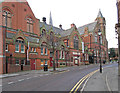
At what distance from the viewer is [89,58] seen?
2056 inches

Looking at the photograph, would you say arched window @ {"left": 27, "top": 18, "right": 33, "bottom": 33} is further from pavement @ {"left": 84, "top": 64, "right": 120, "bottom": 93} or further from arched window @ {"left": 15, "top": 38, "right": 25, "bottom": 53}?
pavement @ {"left": 84, "top": 64, "right": 120, "bottom": 93}

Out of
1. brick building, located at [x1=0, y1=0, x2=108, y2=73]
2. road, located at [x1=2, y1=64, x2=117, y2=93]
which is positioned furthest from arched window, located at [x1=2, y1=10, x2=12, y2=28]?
road, located at [x1=2, y1=64, x2=117, y2=93]

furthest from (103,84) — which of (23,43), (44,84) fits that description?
(23,43)

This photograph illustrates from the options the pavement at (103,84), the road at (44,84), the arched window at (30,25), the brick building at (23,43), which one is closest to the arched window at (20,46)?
the brick building at (23,43)

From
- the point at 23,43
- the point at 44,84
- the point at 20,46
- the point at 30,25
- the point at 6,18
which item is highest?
the point at 6,18

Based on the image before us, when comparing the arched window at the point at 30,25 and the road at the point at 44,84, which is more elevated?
the arched window at the point at 30,25

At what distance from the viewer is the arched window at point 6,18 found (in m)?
26.3

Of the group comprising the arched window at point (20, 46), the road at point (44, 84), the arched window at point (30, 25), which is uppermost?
the arched window at point (30, 25)

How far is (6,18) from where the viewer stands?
87.8 ft

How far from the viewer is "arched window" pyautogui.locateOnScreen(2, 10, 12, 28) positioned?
26.3 m

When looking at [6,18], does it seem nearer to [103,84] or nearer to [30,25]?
[30,25]

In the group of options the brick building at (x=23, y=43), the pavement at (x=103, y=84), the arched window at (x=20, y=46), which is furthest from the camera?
the arched window at (x=20, y=46)

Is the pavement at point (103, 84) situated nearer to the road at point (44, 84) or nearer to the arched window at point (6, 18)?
the road at point (44, 84)

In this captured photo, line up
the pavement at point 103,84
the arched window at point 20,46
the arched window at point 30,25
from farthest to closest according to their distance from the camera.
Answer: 1. the arched window at point 30,25
2. the arched window at point 20,46
3. the pavement at point 103,84
